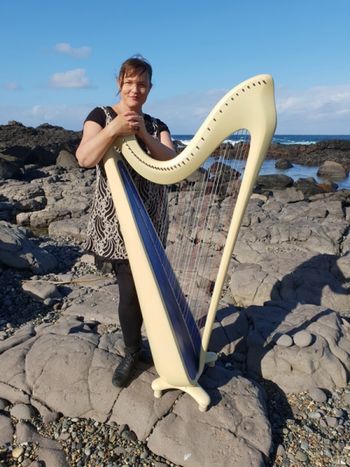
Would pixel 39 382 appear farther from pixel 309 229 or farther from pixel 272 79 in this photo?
pixel 309 229

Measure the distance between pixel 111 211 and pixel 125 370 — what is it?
91 cm

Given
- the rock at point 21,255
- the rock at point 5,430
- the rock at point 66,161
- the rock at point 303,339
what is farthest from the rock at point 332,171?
the rock at point 5,430

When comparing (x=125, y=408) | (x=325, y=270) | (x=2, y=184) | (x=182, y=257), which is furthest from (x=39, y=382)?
(x=2, y=184)

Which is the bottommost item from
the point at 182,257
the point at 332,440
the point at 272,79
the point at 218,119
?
the point at 332,440

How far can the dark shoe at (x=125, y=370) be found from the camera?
2.44 m

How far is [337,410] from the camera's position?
2686mm

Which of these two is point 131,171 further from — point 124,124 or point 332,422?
point 332,422

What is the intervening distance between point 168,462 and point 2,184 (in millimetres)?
11700

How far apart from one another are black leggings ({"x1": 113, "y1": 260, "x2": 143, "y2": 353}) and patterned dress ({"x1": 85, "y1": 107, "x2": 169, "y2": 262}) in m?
0.10

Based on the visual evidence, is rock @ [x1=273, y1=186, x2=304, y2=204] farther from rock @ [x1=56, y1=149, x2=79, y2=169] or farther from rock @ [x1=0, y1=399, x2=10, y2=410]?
rock @ [x1=56, y1=149, x2=79, y2=169]

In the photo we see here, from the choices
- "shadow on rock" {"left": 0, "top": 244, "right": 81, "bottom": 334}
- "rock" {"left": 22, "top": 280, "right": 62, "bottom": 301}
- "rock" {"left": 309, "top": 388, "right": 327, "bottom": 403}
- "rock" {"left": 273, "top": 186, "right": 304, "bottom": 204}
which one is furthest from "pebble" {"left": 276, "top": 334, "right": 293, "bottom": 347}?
"rock" {"left": 273, "top": 186, "right": 304, "bottom": 204}

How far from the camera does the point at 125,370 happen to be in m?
2.46

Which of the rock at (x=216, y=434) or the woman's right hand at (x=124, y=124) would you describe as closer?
the woman's right hand at (x=124, y=124)

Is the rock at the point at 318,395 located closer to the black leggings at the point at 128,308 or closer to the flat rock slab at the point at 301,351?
the flat rock slab at the point at 301,351
